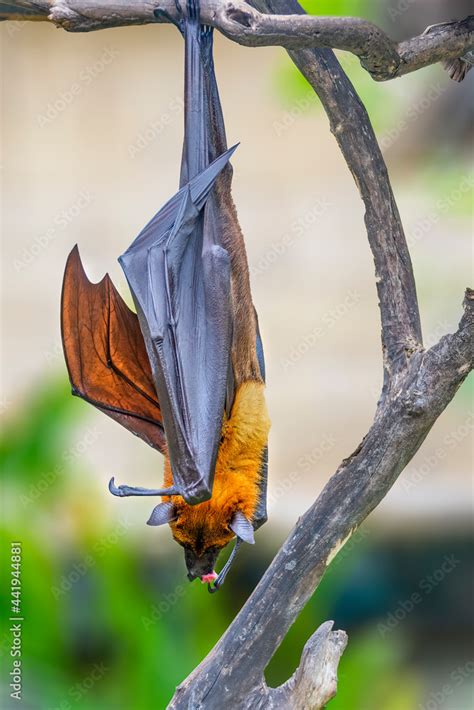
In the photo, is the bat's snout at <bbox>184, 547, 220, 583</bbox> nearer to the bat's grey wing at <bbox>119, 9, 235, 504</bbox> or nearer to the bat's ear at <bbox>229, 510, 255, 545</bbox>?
the bat's ear at <bbox>229, 510, 255, 545</bbox>

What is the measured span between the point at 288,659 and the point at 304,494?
2165 millimetres

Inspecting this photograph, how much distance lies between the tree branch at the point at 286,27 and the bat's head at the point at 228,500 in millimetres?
1044

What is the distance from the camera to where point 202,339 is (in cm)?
276

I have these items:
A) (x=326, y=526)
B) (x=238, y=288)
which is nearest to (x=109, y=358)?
(x=238, y=288)

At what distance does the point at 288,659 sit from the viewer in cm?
394

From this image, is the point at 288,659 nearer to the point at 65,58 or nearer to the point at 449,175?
the point at 449,175

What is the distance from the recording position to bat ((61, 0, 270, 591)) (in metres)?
2.60

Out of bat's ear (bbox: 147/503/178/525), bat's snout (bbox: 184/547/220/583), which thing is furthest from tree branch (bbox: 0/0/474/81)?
bat's snout (bbox: 184/547/220/583)

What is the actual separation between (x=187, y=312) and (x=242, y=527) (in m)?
0.66

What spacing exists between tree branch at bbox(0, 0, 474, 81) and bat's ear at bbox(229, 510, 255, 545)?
4.26ft

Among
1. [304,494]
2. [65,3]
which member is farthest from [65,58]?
[65,3]

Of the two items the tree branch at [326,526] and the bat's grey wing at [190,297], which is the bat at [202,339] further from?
the tree branch at [326,526]

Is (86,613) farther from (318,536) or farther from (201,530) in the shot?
(318,536)

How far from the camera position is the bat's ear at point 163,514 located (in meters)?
2.60
